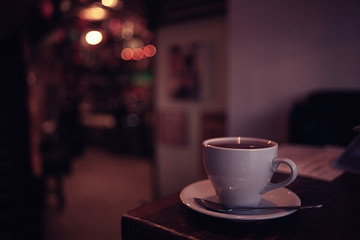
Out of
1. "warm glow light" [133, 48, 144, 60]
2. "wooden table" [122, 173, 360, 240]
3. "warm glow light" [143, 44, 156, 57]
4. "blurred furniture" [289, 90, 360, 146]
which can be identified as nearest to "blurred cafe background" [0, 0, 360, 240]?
"blurred furniture" [289, 90, 360, 146]

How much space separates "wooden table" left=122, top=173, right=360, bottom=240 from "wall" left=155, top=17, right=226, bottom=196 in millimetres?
2624

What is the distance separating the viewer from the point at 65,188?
13.8ft

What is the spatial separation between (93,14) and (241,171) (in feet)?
15.3

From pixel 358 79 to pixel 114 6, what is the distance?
122 inches

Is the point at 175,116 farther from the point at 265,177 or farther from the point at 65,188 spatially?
the point at 265,177

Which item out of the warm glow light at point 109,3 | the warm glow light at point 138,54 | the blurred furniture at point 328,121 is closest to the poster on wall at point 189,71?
the warm glow light at point 109,3

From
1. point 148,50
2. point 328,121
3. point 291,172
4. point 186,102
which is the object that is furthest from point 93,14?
point 291,172

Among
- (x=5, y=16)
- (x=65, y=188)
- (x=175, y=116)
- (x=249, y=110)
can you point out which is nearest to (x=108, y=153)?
(x=65, y=188)

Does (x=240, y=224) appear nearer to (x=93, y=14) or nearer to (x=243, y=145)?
(x=243, y=145)

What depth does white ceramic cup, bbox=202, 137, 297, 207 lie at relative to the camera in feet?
1.79

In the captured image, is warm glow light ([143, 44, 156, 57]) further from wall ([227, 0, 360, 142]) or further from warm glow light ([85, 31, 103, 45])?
wall ([227, 0, 360, 142])

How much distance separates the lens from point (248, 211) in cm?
56

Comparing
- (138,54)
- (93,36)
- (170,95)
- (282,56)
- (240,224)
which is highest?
(138,54)

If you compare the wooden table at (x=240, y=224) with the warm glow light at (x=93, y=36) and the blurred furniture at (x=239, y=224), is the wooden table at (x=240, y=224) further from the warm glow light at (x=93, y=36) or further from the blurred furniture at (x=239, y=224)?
the warm glow light at (x=93, y=36)
